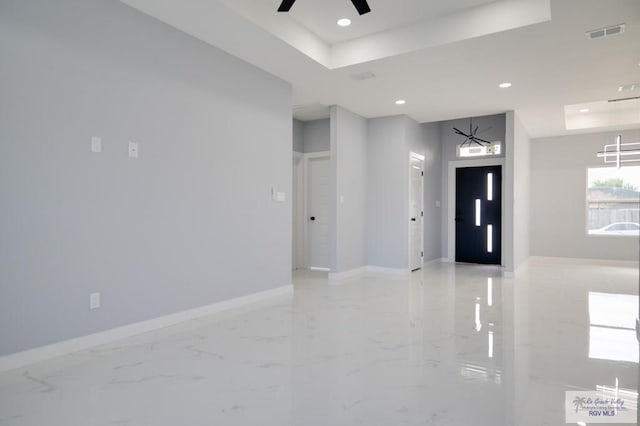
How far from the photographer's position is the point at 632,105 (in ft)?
25.0

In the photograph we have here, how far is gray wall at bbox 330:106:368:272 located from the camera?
6402 mm

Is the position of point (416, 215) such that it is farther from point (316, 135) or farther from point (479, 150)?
point (316, 135)

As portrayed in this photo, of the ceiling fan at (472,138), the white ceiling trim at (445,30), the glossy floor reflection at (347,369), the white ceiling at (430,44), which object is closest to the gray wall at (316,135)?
the white ceiling at (430,44)

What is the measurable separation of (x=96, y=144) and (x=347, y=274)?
445 centimetres

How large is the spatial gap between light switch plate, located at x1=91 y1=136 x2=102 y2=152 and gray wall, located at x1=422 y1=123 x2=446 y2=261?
6.25 m

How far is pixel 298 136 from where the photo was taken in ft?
24.8

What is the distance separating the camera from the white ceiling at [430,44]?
3641 millimetres

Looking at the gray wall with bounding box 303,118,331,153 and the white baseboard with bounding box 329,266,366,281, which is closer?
the white baseboard with bounding box 329,266,366,281

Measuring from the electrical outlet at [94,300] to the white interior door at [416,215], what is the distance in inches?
211

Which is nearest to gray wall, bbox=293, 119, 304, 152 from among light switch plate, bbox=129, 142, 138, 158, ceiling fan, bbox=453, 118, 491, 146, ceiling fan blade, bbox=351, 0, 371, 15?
ceiling fan, bbox=453, 118, 491, 146

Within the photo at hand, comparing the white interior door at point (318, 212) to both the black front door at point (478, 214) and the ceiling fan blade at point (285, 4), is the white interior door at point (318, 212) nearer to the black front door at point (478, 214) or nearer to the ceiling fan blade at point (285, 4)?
the black front door at point (478, 214)

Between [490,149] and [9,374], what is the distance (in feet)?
26.8

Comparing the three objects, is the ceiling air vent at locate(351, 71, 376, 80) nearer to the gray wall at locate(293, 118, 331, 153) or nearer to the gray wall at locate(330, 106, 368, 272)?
the gray wall at locate(330, 106, 368, 272)

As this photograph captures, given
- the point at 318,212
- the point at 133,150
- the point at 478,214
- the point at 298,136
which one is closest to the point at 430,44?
the point at 133,150
